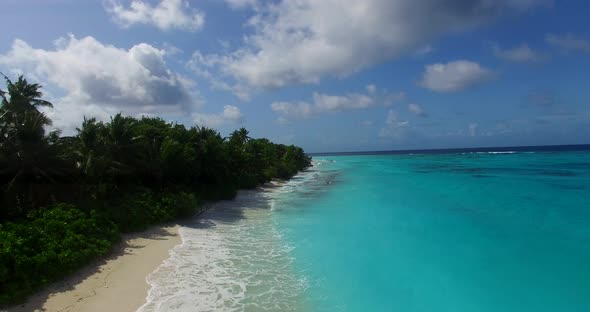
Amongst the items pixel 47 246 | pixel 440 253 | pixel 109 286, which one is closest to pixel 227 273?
pixel 109 286

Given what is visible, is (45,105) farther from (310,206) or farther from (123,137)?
(310,206)

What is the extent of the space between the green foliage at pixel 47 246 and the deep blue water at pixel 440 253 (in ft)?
24.4

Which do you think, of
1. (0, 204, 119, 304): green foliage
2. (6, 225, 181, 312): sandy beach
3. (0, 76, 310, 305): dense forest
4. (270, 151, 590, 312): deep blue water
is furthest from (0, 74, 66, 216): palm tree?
(270, 151, 590, 312): deep blue water

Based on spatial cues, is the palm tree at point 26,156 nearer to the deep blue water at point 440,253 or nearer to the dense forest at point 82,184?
the dense forest at point 82,184

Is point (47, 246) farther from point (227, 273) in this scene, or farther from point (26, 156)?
point (26, 156)

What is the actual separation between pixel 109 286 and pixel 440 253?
13136 mm

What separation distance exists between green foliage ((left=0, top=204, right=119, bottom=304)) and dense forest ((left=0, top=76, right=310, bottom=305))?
3 cm

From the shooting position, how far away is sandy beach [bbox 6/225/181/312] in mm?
9367

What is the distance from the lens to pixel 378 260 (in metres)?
14.5

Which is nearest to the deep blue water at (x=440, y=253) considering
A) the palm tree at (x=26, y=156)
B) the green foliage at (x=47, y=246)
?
the green foliage at (x=47, y=246)

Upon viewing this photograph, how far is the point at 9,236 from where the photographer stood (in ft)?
35.2

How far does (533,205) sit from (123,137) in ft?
98.1

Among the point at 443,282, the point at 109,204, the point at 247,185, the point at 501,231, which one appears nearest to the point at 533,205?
the point at 501,231

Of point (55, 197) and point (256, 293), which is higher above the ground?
point (55, 197)
